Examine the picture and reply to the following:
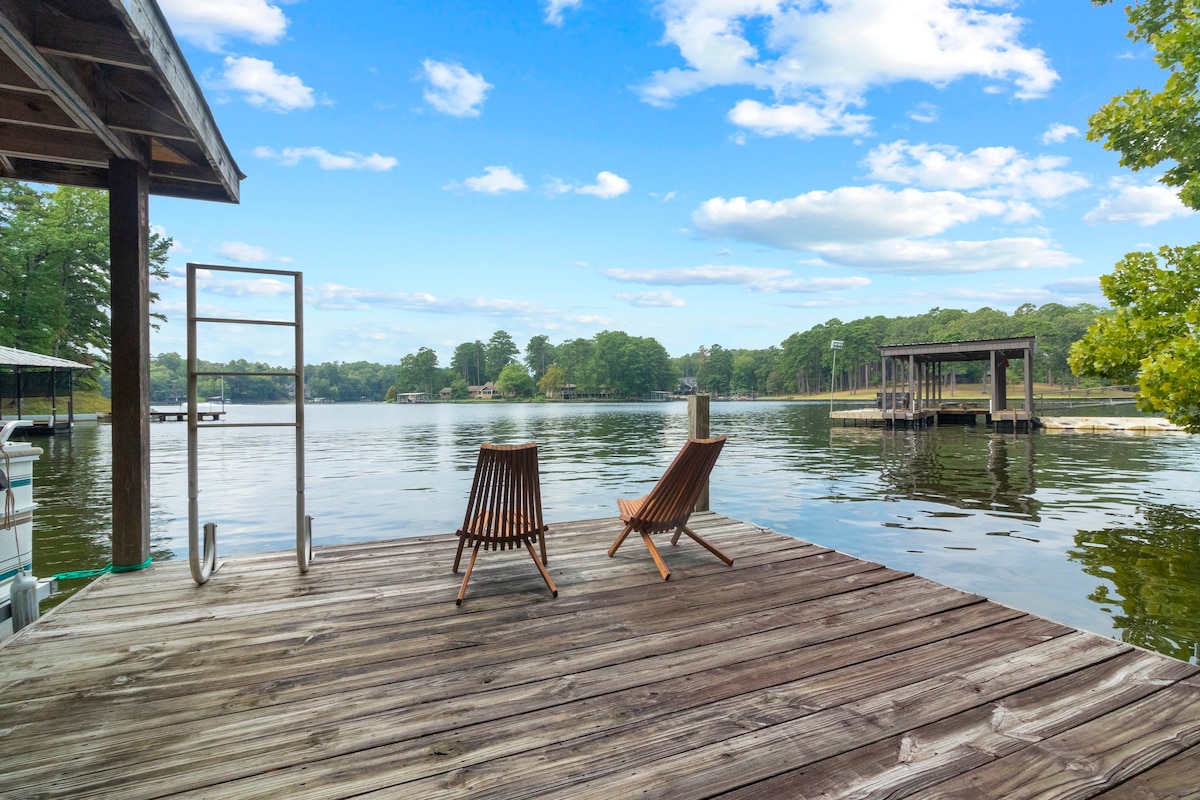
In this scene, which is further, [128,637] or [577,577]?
[577,577]

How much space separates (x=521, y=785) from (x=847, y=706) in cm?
134

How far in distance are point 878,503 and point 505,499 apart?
373 inches

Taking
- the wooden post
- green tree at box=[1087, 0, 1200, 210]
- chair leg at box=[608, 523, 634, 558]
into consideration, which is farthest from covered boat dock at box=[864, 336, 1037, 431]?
chair leg at box=[608, 523, 634, 558]

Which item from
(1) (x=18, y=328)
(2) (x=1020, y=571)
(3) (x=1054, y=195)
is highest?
(3) (x=1054, y=195)

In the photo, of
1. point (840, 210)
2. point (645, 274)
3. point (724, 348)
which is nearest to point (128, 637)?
point (840, 210)

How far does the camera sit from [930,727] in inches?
85.4

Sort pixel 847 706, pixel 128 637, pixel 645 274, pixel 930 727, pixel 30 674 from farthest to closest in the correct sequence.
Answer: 1. pixel 645 274
2. pixel 128 637
3. pixel 30 674
4. pixel 847 706
5. pixel 930 727

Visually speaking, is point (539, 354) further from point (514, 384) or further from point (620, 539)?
point (620, 539)

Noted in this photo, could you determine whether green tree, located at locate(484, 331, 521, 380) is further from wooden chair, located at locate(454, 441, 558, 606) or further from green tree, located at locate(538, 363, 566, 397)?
wooden chair, located at locate(454, 441, 558, 606)

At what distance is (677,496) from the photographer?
4223 millimetres

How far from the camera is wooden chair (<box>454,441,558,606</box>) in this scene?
367 cm

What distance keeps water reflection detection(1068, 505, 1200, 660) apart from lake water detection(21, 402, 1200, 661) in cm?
2

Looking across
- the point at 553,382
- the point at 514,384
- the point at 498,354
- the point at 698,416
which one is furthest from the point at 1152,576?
the point at 498,354

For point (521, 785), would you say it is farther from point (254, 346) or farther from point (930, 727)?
point (254, 346)
